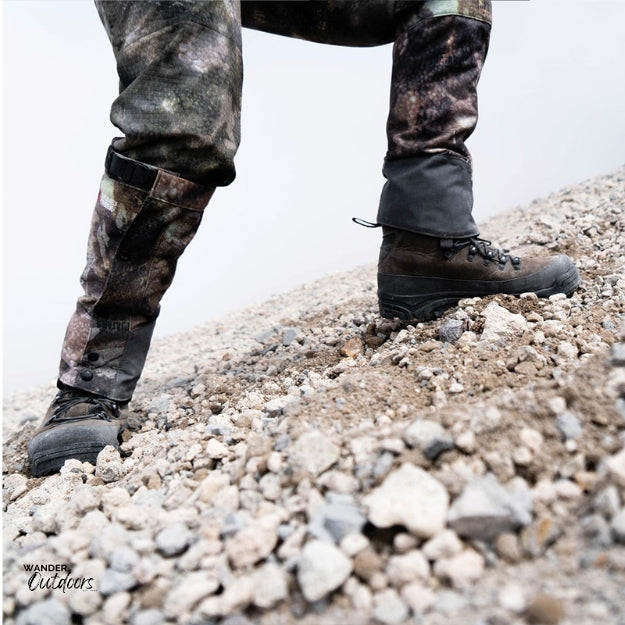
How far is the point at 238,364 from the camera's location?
2936 millimetres

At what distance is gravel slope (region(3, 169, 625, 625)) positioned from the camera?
0.87 metres

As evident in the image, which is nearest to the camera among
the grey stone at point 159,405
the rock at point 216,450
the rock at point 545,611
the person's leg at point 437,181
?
the rock at point 545,611

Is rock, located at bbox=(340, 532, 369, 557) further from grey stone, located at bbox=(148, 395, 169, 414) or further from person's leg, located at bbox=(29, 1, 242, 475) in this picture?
grey stone, located at bbox=(148, 395, 169, 414)

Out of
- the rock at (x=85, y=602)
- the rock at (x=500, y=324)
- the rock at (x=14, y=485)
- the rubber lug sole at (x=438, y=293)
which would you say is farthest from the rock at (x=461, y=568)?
the rock at (x=14, y=485)

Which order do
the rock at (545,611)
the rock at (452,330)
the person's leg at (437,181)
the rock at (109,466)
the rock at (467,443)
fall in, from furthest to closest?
the person's leg at (437,181), the rock at (452,330), the rock at (109,466), the rock at (467,443), the rock at (545,611)

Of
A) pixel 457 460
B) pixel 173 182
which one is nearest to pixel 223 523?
pixel 457 460

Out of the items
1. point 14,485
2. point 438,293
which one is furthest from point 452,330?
point 14,485

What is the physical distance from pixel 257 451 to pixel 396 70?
1.65 metres

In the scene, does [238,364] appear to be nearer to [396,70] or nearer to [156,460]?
[156,460]

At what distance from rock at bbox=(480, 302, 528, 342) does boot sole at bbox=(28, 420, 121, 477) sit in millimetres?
1399

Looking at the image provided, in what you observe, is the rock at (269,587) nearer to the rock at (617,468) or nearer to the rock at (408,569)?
the rock at (408,569)

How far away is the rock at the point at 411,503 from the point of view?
923 millimetres

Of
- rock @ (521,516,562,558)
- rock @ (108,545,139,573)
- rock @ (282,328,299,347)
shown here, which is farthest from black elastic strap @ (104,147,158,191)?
rock @ (521,516,562,558)

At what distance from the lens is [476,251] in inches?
87.6
